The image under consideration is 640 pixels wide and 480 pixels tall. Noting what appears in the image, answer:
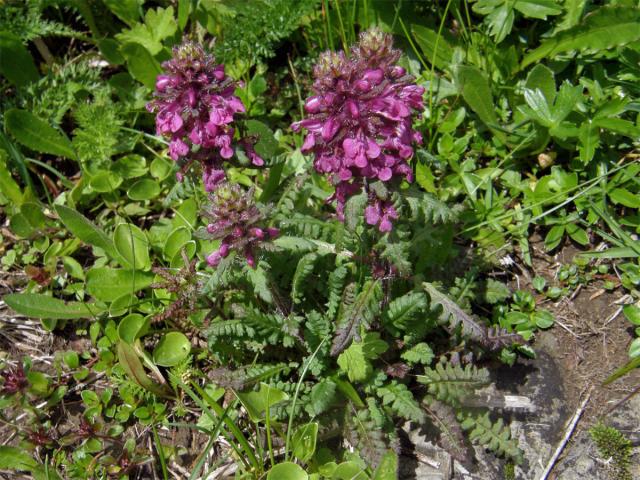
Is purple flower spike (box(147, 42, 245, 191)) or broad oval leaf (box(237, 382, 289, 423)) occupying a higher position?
purple flower spike (box(147, 42, 245, 191))

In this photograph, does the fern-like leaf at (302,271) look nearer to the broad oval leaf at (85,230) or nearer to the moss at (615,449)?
the broad oval leaf at (85,230)

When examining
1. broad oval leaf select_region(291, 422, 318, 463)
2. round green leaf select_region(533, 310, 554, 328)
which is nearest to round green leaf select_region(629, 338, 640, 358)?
round green leaf select_region(533, 310, 554, 328)

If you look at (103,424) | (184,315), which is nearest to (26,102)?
(184,315)

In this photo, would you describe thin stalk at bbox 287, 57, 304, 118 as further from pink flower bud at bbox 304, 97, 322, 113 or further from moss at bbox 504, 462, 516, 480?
moss at bbox 504, 462, 516, 480

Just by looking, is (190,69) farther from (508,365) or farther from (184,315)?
(508,365)

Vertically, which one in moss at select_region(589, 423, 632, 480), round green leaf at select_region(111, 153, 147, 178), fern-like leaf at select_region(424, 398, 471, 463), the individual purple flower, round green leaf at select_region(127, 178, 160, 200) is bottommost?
moss at select_region(589, 423, 632, 480)

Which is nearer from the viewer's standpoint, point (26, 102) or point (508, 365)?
point (508, 365)

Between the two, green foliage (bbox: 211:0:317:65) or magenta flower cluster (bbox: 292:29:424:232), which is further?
green foliage (bbox: 211:0:317:65)
